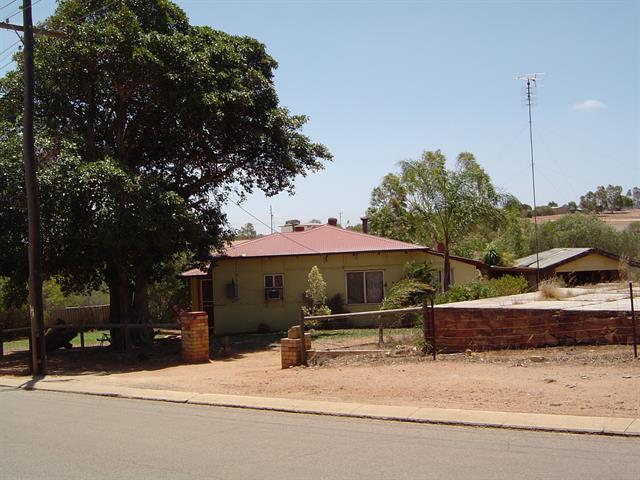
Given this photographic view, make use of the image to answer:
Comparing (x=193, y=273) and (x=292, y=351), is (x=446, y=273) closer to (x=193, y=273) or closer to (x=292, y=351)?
(x=193, y=273)

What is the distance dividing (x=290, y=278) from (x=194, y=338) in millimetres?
11084

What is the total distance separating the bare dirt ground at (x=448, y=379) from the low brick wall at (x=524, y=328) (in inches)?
11.9

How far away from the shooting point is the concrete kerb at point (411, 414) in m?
8.08

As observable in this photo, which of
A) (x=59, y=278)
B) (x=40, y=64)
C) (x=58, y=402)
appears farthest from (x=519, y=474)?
(x=59, y=278)

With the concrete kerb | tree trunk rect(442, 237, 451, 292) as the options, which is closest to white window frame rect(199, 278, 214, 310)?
tree trunk rect(442, 237, 451, 292)

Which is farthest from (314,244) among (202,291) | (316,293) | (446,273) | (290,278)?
(446,273)

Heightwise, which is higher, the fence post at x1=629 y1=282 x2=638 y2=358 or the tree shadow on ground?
the fence post at x1=629 y1=282 x2=638 y2=358

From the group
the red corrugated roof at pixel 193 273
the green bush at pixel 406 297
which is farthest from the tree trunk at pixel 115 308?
the green bush at pixel 406 297

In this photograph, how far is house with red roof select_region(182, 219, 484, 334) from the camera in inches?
1125

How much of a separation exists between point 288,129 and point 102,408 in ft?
45.8

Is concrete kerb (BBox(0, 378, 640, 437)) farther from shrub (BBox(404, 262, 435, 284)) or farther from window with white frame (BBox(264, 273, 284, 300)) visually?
shrub (BBox(404, 262, 435, 284))

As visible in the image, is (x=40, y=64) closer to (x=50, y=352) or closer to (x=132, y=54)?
(x=132, y=54)

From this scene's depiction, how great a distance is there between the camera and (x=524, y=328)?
13773 mm

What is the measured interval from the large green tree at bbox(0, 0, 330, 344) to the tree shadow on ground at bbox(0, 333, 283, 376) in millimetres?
1483
